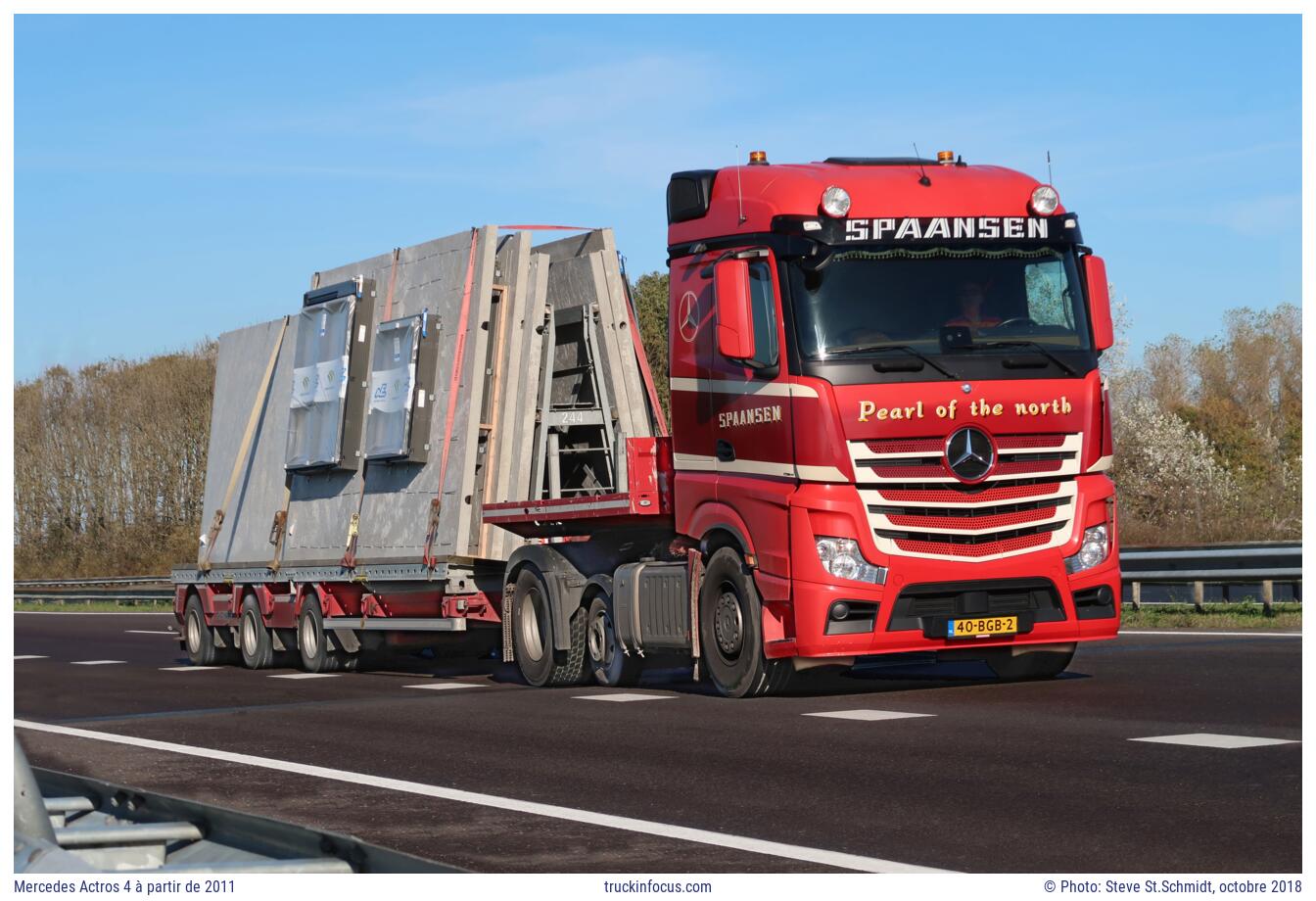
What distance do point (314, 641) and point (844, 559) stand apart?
832 centimetres

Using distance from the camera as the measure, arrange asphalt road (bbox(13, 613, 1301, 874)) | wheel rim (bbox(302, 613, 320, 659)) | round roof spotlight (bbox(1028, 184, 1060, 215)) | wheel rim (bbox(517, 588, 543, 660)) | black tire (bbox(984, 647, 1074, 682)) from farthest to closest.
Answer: wheel rim (bbox(302, 613, 320, 659)), wheel rim (bbox(517, 588, 543, 660)), black tire (bbox(984, 647, 1074, 682)), round roof spotlight (bbox(1028, 184, 1060, 215)), asphalt road (bbox(13, 613, 1301, 874))

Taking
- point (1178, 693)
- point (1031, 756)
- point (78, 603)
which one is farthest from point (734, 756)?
point (78, 603)

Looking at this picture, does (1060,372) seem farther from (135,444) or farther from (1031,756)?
(135,444)

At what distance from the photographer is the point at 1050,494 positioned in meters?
14.3

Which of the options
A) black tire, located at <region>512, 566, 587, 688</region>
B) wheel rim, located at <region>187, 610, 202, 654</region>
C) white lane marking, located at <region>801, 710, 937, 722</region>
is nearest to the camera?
white lane marking, located at <region>801, 710, 937, 722</region>

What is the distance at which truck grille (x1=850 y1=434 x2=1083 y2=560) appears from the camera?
13938 millimetres

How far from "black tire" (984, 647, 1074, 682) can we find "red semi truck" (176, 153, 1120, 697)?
2.9 inches

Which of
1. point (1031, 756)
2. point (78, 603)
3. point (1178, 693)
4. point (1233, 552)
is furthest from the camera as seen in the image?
point (78, 603)

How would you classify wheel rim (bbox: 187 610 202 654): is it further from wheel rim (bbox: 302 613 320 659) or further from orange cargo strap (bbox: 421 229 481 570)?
orange cargo strap (bbox: 421 229 481 570)

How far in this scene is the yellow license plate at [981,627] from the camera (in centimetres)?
1409

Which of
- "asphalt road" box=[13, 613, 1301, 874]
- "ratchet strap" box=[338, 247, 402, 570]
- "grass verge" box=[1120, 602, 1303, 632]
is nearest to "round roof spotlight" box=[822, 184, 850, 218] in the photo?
"asphalt road" box=[13, 613, 1301, 874]

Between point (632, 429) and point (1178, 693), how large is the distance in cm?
608

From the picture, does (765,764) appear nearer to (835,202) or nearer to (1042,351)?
(1042,351)

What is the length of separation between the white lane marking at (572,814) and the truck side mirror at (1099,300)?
21.4 ft
